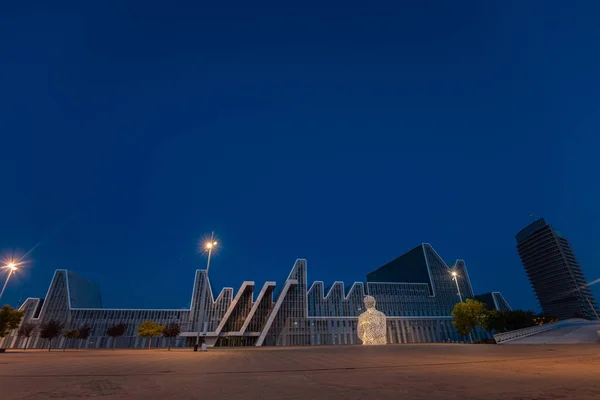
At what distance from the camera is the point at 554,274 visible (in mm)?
137875

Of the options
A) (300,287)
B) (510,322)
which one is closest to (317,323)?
(300,287)

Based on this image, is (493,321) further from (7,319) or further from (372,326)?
(7,319)

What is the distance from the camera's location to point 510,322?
45906 mm

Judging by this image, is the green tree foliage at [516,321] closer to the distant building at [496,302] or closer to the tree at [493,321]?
the tree at [493,321]

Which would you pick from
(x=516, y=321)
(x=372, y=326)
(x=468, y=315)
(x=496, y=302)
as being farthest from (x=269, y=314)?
(x=496, y=302)

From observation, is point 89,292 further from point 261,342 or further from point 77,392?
point 77,392

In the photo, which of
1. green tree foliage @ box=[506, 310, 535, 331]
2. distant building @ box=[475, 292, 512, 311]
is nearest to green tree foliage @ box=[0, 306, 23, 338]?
green tree foliage @ box=[506, 310, 535, 331]

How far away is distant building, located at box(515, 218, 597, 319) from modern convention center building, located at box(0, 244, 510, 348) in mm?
79280

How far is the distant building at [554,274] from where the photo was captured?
12838 cm

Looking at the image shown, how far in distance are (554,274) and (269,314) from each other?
146 metres

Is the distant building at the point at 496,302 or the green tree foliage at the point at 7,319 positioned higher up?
the distant building at the point at 496,302

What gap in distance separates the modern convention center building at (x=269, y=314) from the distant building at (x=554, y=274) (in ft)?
260

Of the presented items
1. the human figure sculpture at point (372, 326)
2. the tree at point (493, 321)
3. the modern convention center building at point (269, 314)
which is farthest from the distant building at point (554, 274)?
the human figure sculpture at point (372, 326)

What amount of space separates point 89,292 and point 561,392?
12386 cm
